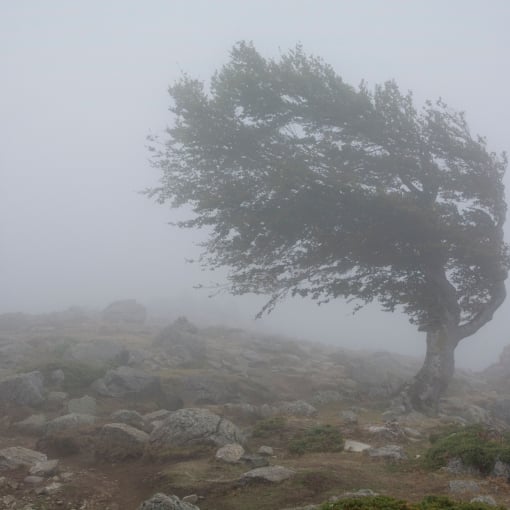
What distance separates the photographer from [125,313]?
54.6m

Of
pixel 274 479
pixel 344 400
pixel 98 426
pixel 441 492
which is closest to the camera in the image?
pixel 441 492

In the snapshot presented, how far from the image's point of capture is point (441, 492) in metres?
9.66

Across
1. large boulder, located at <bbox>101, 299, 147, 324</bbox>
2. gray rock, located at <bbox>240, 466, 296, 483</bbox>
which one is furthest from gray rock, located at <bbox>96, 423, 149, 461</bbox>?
large boulder, located at <bbox>101, 299, 147, 324</bbox>

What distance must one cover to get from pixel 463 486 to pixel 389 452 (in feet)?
10.6

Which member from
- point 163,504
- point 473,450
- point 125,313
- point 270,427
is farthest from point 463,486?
point 125,313

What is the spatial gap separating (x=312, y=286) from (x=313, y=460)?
15151 millimetres

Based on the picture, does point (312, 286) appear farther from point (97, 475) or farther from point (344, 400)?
point (97, 475)

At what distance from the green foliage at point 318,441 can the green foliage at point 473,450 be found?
2693 mm

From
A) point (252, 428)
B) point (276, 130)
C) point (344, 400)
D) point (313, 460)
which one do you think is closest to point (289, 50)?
point (276, 130)

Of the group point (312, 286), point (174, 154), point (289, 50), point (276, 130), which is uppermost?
point (289, 50)

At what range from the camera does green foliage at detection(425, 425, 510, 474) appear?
11031mm

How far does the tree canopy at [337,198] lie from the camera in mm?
25172

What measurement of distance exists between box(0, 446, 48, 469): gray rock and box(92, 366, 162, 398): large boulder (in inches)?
304

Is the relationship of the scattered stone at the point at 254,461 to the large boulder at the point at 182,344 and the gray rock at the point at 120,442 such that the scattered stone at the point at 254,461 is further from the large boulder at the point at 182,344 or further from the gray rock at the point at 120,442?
the large boulder at the point at 182,344
